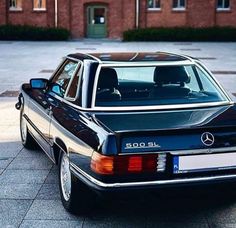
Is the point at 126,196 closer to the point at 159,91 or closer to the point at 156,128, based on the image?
the point at 156,128

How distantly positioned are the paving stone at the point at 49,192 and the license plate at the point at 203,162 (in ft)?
5.34

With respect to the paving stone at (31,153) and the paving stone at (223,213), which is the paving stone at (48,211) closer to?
the paving stone at (223,213)

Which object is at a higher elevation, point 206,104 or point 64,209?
point 206,104

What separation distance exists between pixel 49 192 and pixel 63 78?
1303 mm

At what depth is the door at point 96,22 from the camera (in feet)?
131

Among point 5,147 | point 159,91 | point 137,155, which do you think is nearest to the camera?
point 137,155

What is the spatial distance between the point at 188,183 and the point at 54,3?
120 feet

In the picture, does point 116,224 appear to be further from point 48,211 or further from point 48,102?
point 48,102

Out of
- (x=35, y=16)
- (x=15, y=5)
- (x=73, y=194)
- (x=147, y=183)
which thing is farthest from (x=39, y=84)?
(x=15, y=5)

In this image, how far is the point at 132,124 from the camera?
169 inches

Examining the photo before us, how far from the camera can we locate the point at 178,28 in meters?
37.1

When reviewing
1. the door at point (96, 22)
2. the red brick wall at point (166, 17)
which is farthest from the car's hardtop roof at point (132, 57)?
the door at point (96, 22)

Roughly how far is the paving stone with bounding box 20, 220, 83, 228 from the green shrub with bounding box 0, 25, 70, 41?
33.0 m

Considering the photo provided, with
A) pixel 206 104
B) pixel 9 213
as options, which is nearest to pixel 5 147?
pixel 9 213
